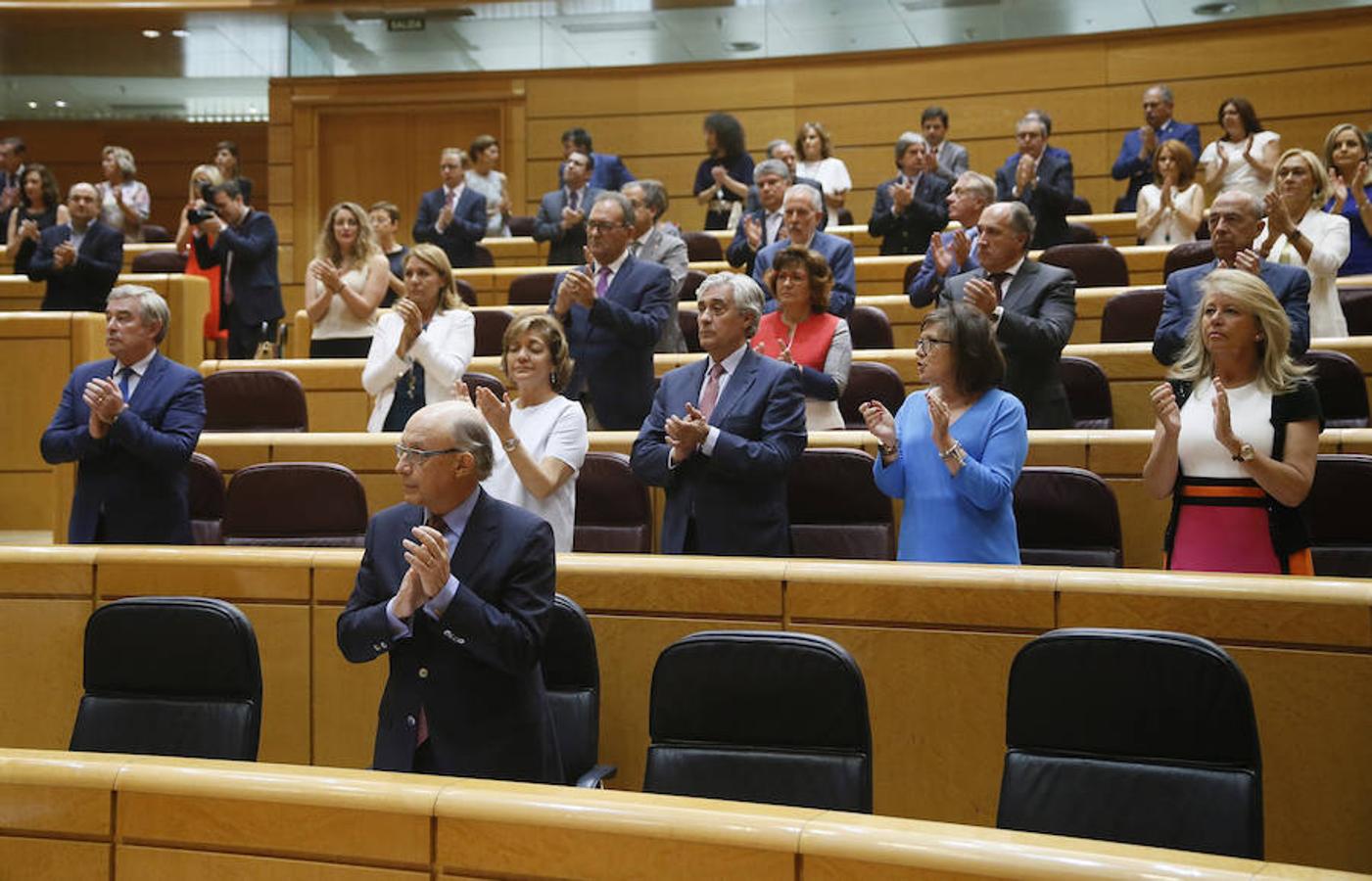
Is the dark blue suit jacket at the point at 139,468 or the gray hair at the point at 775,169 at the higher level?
the gray hair at the point at 775,169

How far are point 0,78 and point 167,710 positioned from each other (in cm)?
1024

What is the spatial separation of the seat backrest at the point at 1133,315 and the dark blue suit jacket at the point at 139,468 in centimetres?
328

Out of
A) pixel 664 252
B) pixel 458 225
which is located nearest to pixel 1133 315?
pixel 664 252

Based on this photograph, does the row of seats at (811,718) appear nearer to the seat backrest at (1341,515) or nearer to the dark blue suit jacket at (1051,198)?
the seat backrest at (1341,515)

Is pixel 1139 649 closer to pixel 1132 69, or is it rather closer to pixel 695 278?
pixel 695 278

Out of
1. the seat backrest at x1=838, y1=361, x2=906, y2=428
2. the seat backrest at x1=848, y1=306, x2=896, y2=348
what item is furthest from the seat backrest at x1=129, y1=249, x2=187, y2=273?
the seat backrest at x1=838, y1=361, x2=906, y2=428

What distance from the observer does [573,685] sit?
9.46 feet

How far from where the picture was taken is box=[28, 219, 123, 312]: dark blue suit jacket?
21.2 feet

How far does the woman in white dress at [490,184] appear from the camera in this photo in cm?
875

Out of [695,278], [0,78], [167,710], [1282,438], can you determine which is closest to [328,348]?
[695,278]

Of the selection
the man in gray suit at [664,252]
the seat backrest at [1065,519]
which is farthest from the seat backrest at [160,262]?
the seat backrest at [1065,519]

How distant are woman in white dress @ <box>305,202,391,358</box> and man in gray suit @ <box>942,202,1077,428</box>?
229 cm

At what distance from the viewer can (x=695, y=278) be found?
6.75 m

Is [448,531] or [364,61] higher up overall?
[364,61]
